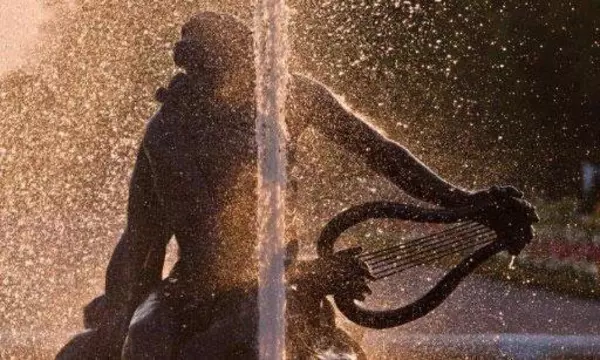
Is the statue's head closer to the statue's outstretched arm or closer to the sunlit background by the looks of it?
the statue's outstretched arm

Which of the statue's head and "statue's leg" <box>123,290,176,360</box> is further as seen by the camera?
the statue's head

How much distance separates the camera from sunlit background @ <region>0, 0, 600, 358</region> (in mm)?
9820

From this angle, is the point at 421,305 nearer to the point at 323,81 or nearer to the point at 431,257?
the point at 431,257

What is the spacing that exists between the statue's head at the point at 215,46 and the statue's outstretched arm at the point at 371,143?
8.0 inches

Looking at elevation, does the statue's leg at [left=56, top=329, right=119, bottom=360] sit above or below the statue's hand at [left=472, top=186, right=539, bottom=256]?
below

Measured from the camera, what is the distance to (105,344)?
12.0 ft

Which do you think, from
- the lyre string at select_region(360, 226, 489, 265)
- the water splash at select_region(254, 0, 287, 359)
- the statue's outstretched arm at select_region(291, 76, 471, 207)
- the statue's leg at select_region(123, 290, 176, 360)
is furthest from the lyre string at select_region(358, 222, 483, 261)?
the statue's leg at select_region(123, 290, 176, 360)

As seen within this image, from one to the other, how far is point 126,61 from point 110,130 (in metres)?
1.24

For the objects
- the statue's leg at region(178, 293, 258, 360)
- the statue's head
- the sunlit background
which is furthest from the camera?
the sunlit background

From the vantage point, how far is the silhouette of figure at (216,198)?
3.37 meters

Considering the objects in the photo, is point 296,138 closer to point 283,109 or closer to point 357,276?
point 283,109

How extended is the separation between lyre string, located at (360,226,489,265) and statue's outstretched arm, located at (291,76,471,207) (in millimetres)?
115

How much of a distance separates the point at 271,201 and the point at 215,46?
0.50 m

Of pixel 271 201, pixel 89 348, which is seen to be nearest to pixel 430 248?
pixel 271 201
